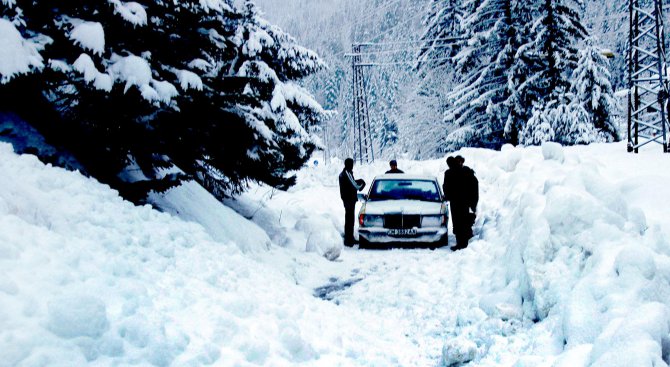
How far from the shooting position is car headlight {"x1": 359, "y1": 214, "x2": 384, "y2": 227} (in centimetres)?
1014


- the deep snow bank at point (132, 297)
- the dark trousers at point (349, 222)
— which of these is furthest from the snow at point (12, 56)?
the dark trousers at point (349, 222)

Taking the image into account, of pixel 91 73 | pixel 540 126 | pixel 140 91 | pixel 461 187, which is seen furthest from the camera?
pixel 540 126

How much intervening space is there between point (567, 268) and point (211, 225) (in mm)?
5031

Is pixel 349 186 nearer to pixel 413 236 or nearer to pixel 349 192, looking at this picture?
pixel 349 192

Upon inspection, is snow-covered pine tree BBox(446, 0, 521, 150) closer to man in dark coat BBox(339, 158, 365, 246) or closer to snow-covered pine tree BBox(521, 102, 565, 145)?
snow-covered pine tree BBox(521, 102, 565, 145)

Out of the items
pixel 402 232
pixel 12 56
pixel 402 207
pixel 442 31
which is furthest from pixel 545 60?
pixel 12 56

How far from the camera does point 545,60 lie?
2411 cm

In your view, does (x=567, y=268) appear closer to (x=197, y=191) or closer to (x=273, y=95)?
(x=197, y=191)

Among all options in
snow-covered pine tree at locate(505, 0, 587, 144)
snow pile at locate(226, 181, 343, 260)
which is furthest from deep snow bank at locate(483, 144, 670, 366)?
snow-covered pine tree at locate(505, 0, 587, 144)

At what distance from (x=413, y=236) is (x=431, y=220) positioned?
0.48m

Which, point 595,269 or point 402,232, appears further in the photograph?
point 402,232

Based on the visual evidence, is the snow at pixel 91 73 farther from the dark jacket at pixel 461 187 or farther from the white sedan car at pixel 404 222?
the dark jacket at pixel 461 187

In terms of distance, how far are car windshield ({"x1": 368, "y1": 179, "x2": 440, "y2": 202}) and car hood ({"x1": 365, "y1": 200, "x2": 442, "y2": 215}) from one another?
34 cm

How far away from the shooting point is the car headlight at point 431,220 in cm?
998
